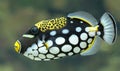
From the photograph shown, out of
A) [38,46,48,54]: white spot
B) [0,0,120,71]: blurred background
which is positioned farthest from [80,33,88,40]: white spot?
[0,0,120,71]: blurred background

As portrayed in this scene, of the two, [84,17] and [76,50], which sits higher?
[84,17]

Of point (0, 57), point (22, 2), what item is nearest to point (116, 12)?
point (22, 2)

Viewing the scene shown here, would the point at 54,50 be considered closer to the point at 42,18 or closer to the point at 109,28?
the point at 109,28

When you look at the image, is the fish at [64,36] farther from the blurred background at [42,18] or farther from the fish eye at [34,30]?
the blurred background at [42,18]

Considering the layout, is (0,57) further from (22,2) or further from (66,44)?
(66,44)

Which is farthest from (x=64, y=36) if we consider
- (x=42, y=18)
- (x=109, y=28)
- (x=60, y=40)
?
(x=42, y=18)

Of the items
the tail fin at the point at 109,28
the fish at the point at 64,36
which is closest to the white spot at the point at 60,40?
the fish at the point at 64,36
